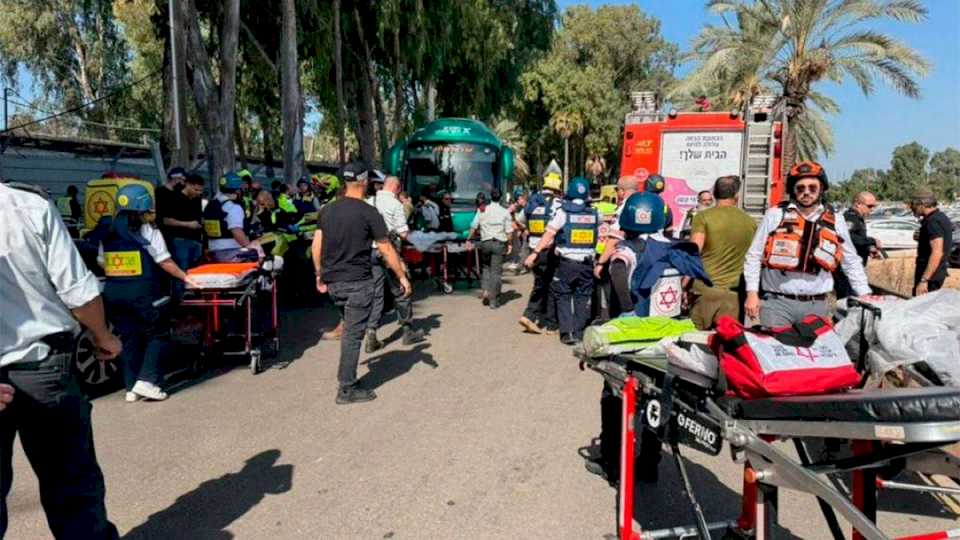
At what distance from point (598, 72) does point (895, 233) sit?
2374 cm

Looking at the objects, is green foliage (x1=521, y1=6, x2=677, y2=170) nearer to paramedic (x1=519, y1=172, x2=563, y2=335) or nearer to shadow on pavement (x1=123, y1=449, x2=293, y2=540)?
paramedic (x1=519, y1=172, x2=563, y2=335)

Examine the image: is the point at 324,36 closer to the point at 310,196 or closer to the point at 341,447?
the point at 310,196

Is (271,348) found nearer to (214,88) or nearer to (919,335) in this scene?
(919,335)

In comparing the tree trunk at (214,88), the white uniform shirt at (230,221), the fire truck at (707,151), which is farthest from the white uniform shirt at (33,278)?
the tree trunk at (214,88)

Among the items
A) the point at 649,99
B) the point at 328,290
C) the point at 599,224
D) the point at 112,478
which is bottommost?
the point at 112,478

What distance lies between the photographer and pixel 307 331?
909cm

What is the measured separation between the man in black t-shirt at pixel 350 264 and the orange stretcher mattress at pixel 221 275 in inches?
43.2

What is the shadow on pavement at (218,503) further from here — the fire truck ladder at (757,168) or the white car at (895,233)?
the white car at (895,233)

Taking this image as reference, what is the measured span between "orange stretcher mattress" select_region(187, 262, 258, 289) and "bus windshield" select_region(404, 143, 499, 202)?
29.5ft

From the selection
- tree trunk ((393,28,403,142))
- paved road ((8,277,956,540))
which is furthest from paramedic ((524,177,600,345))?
tree trunk ((393,28,403,142))

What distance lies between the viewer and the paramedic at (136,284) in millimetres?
5680

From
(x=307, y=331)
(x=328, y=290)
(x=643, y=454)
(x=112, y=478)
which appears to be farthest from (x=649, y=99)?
(x=112, y=478)

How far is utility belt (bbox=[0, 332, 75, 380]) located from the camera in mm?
2646

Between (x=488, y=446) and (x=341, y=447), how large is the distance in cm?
104
